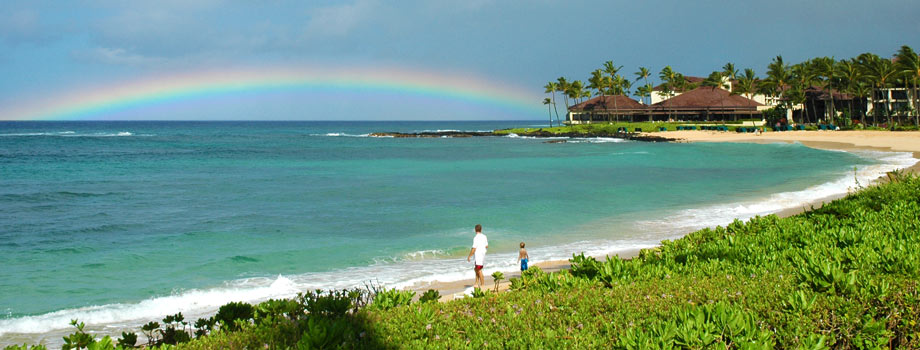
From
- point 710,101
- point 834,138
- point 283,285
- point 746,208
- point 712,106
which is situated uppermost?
point 710,101

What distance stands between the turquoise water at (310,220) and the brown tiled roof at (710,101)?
43526 millimetres

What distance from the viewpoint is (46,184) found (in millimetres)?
33188

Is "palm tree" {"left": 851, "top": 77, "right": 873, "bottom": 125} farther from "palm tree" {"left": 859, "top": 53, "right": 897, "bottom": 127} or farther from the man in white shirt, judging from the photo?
the man in white shirt

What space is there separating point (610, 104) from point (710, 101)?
17577mm

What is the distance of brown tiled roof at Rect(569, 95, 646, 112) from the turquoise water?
5592 centimetres

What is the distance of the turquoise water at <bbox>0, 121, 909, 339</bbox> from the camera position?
1257 cm

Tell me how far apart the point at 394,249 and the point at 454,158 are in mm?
37381

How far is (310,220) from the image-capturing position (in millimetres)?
20359

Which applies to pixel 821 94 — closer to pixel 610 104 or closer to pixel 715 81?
pixel 715 81

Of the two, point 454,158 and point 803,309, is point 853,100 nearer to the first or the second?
point 454,158

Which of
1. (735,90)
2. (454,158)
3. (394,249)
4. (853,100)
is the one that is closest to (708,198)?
(394,249)


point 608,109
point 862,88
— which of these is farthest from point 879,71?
point 608,109

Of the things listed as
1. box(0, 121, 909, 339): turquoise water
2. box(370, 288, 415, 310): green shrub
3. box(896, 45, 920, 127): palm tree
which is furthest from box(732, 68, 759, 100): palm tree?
box(370, 288, 415, 310): green shrub

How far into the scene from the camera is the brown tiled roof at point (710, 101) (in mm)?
83438
